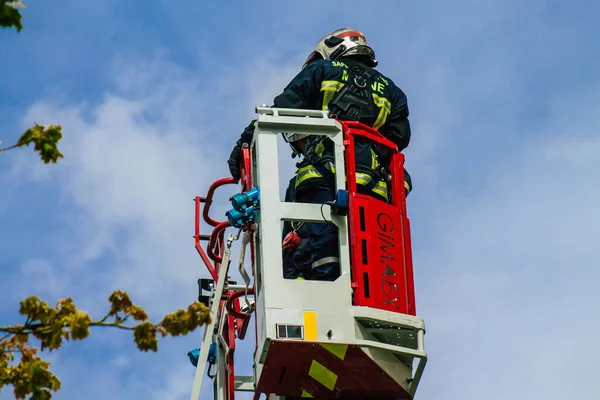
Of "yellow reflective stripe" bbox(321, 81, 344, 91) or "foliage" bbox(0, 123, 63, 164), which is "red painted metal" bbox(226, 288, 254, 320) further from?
"foliage" bbox(0, 123, 63, 164)

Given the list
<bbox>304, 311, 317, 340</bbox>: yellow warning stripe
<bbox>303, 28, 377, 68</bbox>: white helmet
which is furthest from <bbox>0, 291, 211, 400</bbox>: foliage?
<bbox>303, 28, 377, 68</bbox>: white helmet

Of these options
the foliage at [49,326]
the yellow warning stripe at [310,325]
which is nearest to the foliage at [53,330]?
the foliage at [49,326]

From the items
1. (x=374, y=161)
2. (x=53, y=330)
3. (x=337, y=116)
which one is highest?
(x=337, y=116)

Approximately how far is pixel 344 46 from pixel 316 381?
3.82 m

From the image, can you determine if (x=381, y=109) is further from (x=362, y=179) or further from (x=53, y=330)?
(x=53, y=330)

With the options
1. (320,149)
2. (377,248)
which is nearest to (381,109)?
(320,149)

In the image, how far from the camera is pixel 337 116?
1317 centimetres

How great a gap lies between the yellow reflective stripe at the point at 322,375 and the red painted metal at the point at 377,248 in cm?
60

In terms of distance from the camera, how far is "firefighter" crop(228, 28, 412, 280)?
12.5 m

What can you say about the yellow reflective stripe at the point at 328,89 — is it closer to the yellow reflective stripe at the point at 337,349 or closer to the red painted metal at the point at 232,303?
the red painted metal at the point at 232,303

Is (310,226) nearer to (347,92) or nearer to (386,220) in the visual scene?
(386,220)

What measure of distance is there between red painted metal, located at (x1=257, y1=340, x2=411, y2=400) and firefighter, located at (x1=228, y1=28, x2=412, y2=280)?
96cm

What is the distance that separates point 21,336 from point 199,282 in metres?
5.16

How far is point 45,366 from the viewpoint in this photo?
817 cm
